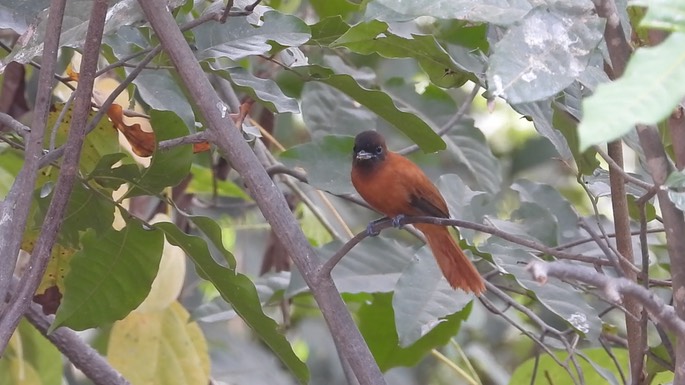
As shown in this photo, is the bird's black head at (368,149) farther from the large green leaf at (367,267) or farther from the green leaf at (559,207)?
the green leaf at (559,207)

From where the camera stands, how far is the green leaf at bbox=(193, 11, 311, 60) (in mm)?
1656

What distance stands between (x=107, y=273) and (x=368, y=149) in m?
1.04

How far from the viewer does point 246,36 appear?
1.74m

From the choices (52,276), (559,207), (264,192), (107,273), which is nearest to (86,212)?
(107,273)

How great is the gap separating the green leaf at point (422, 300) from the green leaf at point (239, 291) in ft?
0.85

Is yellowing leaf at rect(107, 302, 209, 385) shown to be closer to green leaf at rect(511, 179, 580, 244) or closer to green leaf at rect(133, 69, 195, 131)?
green leaf at rect(133, 69, 195, 131)

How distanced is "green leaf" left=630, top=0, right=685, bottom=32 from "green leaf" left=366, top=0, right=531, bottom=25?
0.53 m

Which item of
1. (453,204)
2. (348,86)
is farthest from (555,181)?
(348,86)

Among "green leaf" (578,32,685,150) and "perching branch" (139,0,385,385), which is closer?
"green leaf" (578,32,685,150)

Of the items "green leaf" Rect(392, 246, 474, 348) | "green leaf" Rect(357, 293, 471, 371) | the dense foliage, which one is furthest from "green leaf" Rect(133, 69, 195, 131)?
"green leaf" Rect(357, 293, 471, 371)

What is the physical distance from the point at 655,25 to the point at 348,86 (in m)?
1.09

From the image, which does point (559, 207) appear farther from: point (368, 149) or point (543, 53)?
point (543, 53)

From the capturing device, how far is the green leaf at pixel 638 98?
1.92ft

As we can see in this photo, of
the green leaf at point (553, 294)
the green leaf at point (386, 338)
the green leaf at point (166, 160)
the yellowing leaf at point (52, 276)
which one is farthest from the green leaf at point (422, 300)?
the yellowing leaf at point (52, 276)
